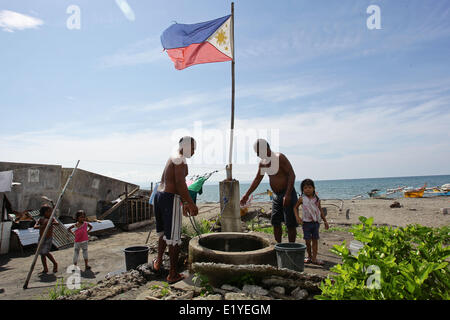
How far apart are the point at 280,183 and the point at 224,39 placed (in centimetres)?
446

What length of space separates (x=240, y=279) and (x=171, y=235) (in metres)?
1.41

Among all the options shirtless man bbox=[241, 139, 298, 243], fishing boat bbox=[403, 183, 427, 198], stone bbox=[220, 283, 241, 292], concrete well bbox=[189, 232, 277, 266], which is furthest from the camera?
fishing boat bbox=[403, 183, 427, 198]

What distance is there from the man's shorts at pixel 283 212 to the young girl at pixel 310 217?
0.10 metres

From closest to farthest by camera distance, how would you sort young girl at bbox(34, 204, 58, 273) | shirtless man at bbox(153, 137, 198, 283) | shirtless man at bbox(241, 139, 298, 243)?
shirtless man at bbox(153, 137, 198, 283), shirtless man at bbox(241, 139, 298, 243), young girl at bbox(34, 204, 58, 273)

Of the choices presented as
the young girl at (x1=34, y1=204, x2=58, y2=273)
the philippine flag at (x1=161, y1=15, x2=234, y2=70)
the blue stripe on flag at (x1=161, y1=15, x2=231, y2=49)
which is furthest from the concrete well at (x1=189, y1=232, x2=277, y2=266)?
the blue stripe on flag at (x1=161, y1=15, x2=231, y2=49)

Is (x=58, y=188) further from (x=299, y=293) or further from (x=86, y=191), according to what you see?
(x=299, y=293)

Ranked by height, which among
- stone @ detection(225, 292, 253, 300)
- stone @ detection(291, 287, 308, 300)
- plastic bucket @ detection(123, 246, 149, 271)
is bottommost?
plastic bucket @ detection(123, 246, 149, 271)

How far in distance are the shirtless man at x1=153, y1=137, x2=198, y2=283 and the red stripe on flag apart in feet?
12.3

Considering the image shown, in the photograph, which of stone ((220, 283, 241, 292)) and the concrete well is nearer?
stone ((220, 283, 241, 292))

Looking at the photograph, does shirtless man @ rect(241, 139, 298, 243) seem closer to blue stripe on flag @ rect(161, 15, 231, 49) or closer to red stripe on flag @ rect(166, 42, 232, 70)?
red stripe on flag @ rect(166, 42, 232, 70)

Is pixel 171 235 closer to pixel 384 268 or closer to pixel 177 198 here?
pixel 177 198

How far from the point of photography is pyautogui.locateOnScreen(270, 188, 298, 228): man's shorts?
517 centimetres

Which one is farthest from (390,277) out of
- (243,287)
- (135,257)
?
(135,257)
